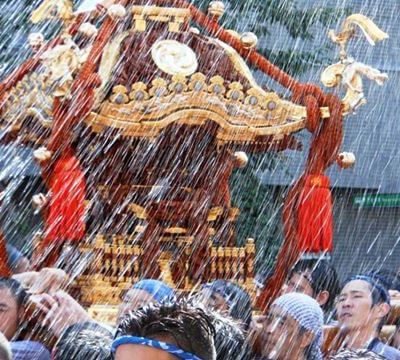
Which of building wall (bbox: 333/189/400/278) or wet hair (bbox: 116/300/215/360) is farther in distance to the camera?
building wall (bbox: 333/189/400/278)

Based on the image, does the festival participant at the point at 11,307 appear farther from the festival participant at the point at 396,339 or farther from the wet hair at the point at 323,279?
the wet hair at the point at 323,279

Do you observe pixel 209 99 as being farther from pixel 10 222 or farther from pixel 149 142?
pixel 10 222

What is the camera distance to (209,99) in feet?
19.8

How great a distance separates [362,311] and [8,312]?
138cm

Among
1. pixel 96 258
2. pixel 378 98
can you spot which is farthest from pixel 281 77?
pixel 378 98

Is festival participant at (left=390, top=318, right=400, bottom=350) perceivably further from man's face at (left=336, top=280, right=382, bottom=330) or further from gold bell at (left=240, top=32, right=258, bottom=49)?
gold bell at (left=240, top=32, right=258, bottom=49)

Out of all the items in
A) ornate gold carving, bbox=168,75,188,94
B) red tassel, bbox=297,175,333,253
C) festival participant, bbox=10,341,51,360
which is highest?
ornate gold carving, bbox=168,75,188,94

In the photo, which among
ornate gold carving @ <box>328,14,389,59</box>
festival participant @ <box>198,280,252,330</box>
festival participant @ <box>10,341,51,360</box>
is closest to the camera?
festival participant @ <box>10,341,51,360</box>

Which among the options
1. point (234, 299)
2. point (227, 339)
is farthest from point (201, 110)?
point (227, 339)

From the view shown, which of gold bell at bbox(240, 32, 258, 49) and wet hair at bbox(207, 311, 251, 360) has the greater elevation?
gold bell at bbox(240, 32, 258, 49)

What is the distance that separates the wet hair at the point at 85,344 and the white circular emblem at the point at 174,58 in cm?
319

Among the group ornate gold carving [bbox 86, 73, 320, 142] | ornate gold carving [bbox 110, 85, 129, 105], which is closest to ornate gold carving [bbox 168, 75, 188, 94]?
ornate gold carving [bbox 86, 73, 320, 142]

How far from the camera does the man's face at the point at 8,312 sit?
11.3 ft

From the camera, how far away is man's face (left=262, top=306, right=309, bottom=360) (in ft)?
11.0
